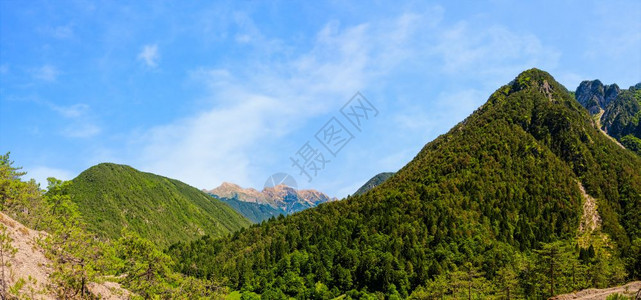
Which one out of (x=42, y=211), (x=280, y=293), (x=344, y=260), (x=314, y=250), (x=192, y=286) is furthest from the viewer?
(x=314, y=250)

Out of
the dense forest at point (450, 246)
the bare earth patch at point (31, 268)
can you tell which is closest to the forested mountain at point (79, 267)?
the bare earth patch at point (31, 268)

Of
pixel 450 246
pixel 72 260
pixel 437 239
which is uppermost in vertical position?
pixel 437 239

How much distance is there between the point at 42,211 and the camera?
243ft

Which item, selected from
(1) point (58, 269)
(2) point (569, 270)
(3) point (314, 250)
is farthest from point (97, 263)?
(3) point (314, 250)

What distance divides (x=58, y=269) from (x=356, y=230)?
14570 centimetres

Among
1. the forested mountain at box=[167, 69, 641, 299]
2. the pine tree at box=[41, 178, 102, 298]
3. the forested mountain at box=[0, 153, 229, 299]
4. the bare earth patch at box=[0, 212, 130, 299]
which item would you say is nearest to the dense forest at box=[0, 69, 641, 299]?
the forested mountain at box=[167, 69, 641, 299]

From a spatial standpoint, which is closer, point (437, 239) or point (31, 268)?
point (31, 268)

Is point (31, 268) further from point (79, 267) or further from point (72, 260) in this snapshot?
point (79, 267)

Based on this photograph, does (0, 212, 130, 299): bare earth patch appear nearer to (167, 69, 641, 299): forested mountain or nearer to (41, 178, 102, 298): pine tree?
(41, 178, 102, 298): pine tree

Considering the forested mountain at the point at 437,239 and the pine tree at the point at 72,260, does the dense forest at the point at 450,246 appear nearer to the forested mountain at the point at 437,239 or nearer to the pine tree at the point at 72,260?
the forested mountain at the point at 437,239

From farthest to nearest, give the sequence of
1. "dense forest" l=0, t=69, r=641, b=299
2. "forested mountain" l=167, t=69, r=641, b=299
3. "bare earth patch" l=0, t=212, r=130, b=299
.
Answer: "forested mountain" l=167, t=69, r=641, b=299, "dense forest" l=0, t=69, r=641, b=299, "bare earth patch" l=0, t=212, r=130, b=299

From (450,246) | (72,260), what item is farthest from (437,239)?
(72,260)

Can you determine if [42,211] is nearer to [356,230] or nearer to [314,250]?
[314,250]

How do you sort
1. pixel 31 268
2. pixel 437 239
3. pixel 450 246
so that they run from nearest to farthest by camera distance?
pixel 31 268 → pixel 450 246 → pixel 437 239
